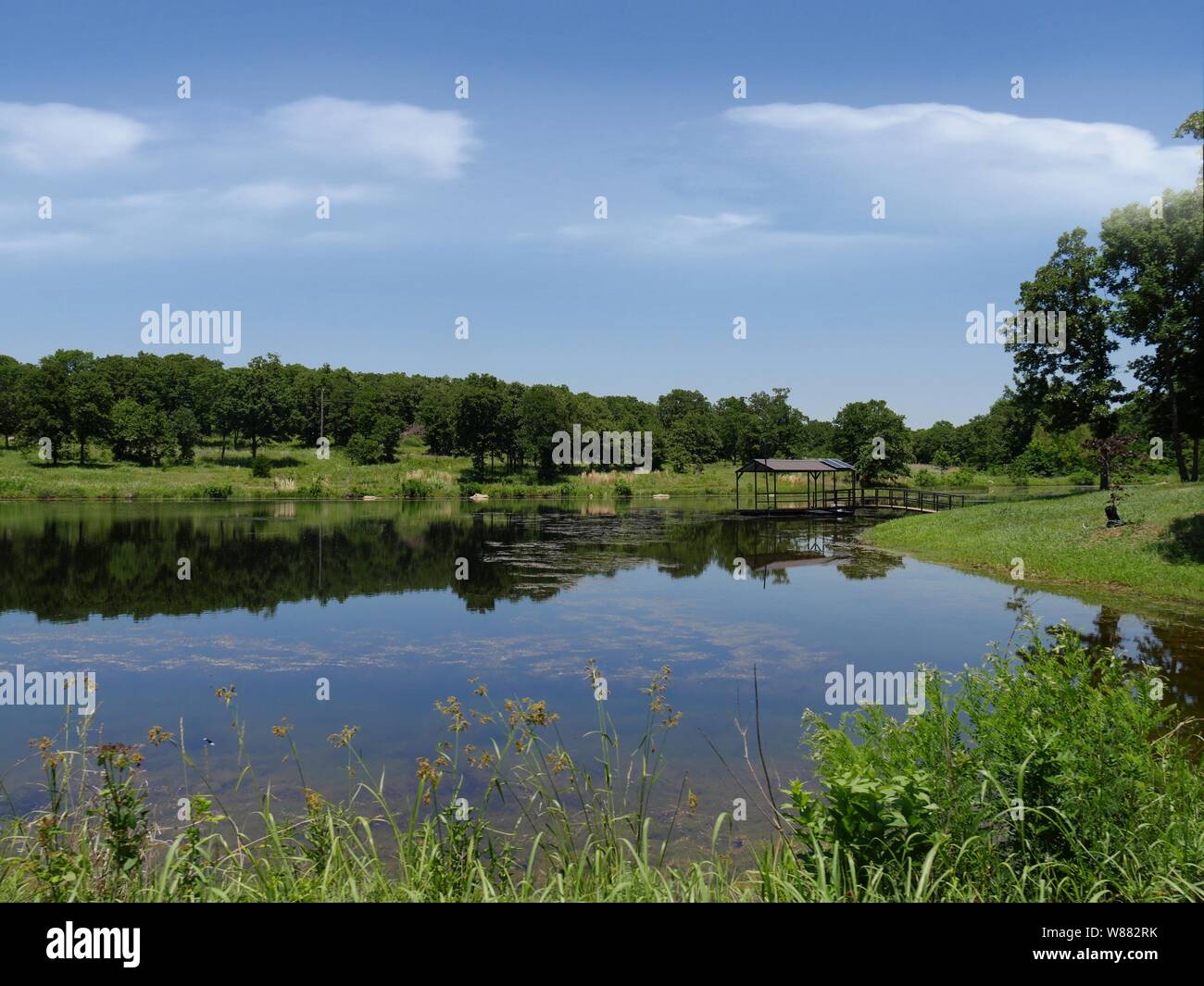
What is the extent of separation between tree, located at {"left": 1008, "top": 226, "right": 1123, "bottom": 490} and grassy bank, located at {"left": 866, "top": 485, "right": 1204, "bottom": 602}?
5.95m

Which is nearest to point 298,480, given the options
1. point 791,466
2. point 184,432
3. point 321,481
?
point 321,481

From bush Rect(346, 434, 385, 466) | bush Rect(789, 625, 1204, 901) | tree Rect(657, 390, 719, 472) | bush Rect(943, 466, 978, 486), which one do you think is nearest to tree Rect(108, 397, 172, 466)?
bush Rect(346, 434, 385, 466)

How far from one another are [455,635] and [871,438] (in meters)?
78.3

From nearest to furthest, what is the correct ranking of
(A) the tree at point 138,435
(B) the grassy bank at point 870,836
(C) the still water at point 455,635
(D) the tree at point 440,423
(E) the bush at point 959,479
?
(B) the grassy bank at point 870,836 → (C) the still water at point 455,635 → (A) the tree at point 138,435 → (E) the bush at point 959,479 → (D) the tree at point 440,423

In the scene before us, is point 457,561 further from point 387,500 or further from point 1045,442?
point 1045,442

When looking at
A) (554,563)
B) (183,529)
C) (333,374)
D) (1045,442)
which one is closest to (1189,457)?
(1045,442)

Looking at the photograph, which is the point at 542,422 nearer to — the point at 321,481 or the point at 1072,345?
the point at 321,481

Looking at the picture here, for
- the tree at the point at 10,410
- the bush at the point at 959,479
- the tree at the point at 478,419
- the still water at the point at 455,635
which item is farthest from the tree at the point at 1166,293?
the tree at the point at 10,410

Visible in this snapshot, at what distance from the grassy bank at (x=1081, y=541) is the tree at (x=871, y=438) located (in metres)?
44.9

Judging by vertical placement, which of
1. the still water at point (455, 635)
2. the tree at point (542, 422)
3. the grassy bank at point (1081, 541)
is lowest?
the still water at point (455, 635)

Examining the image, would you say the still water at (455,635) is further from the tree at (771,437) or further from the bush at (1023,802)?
the tree at (771,437)

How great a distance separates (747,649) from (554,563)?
1396 cm

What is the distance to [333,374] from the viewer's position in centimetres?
11006

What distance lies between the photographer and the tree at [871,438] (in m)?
83.4
